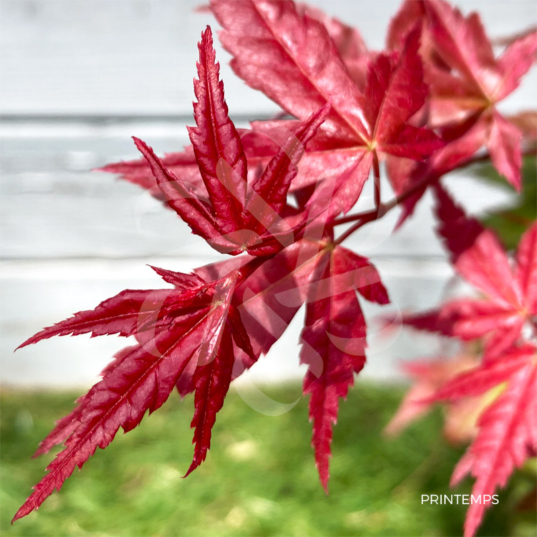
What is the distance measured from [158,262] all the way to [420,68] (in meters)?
0.80

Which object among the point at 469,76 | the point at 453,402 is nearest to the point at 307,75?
the point at 469,76

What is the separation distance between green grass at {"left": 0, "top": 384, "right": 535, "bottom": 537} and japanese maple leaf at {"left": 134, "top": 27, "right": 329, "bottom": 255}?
674 mm

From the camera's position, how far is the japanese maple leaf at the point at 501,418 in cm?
37

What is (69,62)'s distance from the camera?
86cm

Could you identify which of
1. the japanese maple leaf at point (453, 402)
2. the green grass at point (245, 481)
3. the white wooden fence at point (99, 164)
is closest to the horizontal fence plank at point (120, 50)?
the white wooden fence at point (99, 164)

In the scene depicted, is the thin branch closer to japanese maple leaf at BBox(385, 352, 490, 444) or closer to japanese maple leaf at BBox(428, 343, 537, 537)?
japanese maple leaf at BBox(428, 343, 537, 537)

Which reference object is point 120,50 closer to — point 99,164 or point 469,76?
point 99,164

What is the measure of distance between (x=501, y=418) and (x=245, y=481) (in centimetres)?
57

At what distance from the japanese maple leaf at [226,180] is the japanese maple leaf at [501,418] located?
24 cm

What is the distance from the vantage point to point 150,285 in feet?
3.40

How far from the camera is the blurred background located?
82cm

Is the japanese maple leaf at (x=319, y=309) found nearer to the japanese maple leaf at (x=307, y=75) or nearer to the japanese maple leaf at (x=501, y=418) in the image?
the japanese maple leaf at (x=307, y=75)

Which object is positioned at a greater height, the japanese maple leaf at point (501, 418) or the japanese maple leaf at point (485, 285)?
the japanese maple leaf at point (485, 285)

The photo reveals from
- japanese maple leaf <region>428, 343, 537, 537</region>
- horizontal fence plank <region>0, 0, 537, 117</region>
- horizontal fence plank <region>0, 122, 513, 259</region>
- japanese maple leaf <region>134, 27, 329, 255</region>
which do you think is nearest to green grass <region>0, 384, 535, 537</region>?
horizontal fence plank <region>0, 122, 513, 259</region>
